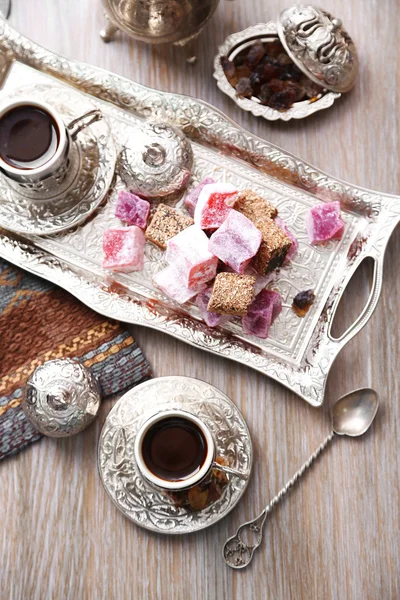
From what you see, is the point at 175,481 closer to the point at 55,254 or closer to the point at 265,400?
the point at 265,400

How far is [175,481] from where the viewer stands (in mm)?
1435

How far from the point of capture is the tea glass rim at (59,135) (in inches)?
55.6

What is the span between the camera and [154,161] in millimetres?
1531

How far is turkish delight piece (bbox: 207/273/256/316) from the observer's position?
1463 millimetres

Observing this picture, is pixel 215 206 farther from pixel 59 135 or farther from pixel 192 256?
pixel 59 135

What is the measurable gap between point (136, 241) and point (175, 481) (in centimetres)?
56

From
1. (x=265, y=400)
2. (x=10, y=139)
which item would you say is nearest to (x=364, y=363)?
(x=265, y=400)

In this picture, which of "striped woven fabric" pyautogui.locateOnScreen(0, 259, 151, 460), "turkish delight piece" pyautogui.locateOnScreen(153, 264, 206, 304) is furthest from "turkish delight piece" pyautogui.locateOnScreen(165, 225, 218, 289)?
"striped woven fabric" pyautogui.locateOnScreen(0, 259, 151, 460)

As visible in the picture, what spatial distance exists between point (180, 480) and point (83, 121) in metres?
0.89

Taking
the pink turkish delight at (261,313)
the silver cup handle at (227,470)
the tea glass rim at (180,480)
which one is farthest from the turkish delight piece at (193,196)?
the silver cup handle at (227,470)

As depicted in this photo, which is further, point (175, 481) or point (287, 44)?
point (287, 44)

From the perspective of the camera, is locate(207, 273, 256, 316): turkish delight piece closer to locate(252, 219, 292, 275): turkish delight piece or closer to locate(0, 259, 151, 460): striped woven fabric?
locate(252, 219, 292, 275): turkish delight piece

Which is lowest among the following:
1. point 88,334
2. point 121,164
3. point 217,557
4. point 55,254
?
point 217,557

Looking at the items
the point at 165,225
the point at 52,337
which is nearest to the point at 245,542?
the point at 52,337
